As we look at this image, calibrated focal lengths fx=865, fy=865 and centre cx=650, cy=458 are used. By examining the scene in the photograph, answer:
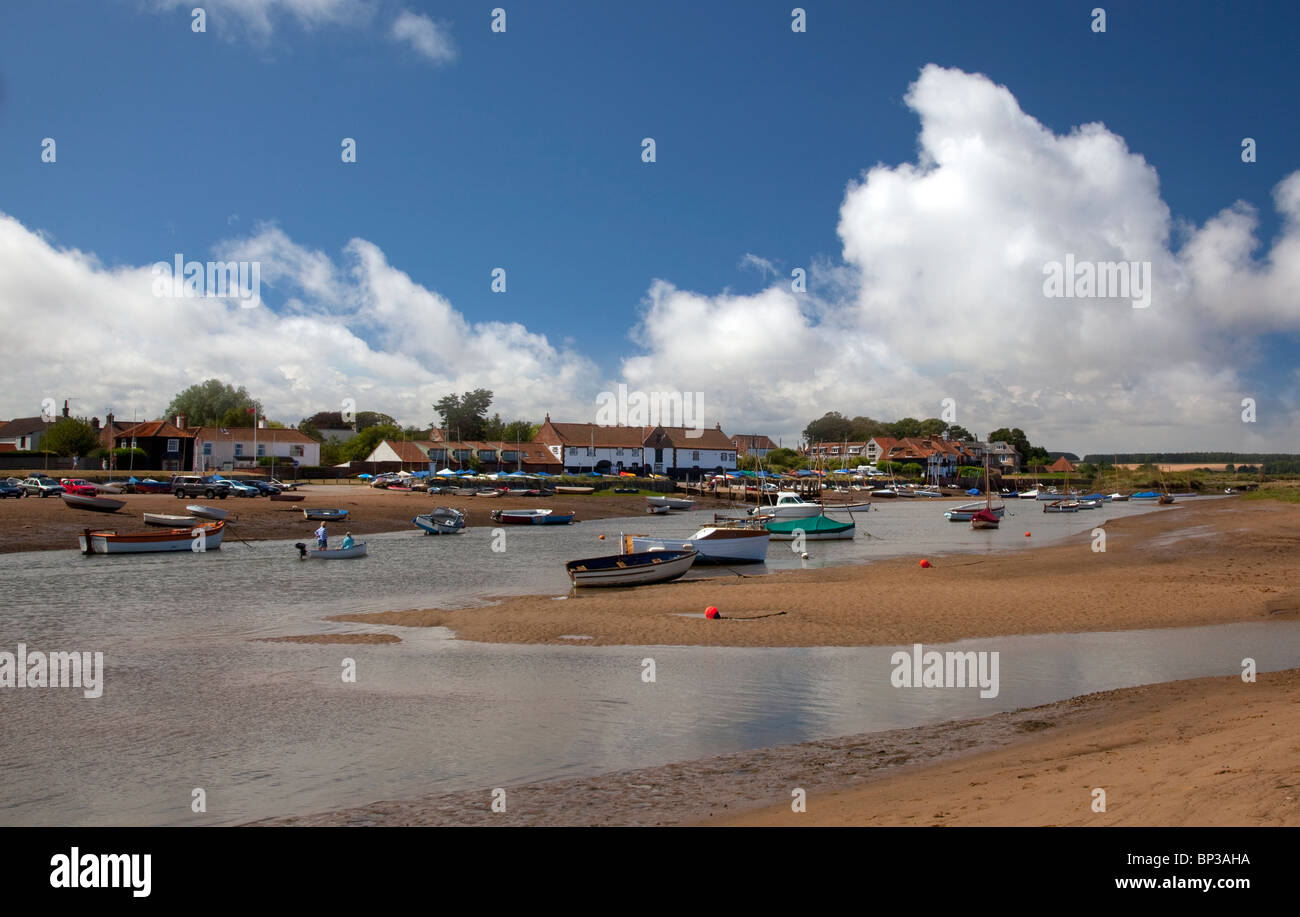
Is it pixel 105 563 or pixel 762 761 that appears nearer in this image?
pixel 762 761

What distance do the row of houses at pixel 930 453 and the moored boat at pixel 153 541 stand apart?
134 meters

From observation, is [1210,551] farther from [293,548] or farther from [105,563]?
[105,563]

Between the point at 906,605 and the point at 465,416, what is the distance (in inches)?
5190

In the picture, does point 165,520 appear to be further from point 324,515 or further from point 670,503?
point 670,503

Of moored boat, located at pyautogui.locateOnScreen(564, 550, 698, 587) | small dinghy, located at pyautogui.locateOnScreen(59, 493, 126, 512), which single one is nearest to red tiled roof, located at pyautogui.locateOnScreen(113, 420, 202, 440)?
small dinghy, located at pyautogui.locateOnScreen(59, 493, 126, 512)

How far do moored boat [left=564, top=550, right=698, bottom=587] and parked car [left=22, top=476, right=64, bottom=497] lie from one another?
167 feet

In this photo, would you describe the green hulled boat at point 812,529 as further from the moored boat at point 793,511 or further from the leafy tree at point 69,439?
the leafy tree at point 69,439

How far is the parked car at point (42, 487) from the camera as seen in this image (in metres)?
62.2

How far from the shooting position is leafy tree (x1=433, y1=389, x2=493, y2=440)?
5886 inches

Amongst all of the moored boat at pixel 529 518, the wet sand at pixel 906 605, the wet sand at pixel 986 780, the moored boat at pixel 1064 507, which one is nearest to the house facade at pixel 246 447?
the moored boat at pixel 529 518

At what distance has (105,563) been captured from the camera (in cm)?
3847
